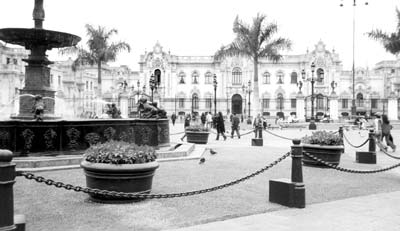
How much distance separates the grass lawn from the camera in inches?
225

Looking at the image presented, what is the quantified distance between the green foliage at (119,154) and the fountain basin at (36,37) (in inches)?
247

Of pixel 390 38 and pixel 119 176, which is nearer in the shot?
pixel 119 176

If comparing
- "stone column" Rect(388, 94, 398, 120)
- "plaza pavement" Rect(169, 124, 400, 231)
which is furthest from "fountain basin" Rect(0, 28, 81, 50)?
"stone column" Rect(388, 94, 398, 120)

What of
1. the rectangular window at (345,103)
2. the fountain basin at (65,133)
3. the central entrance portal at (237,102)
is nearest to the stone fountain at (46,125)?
the fountain basin at (65,133)

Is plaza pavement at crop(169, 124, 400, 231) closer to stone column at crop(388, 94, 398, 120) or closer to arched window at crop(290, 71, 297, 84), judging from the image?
stone column at crop(388, 94, 398, 120)

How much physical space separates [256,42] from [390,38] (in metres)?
10.3

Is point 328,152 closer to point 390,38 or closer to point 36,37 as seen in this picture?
point 36,37

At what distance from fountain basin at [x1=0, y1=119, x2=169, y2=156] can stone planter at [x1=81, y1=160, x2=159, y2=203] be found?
395 centimetres

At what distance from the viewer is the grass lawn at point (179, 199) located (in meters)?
5.71

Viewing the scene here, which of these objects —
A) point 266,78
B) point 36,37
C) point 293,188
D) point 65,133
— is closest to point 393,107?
point 266,78

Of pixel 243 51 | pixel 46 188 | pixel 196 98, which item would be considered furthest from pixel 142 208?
pixel 196 98

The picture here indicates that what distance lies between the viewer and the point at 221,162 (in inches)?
479

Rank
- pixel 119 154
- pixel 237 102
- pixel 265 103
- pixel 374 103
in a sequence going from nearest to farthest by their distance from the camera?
pixel 119 154 → pixel 265 103 → pixel 374 103 → pixel 237 102

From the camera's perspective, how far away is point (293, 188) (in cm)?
679
